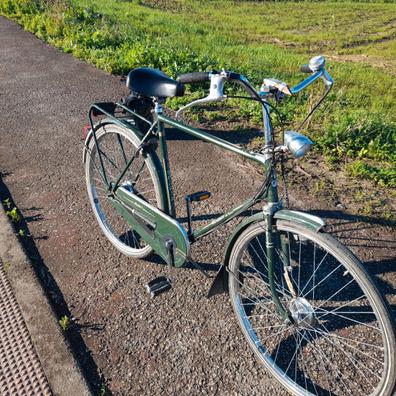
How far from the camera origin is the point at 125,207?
3.28 metres

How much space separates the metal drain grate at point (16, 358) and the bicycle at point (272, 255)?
33.8 inches

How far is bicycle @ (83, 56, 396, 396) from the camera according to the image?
2.11m

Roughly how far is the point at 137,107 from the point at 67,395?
79.9 inches

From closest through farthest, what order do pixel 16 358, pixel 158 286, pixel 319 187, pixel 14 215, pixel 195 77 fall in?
pixel 195 77
pixel 16 358
pixel 158 286
pixel 14 215
pixel 319 187

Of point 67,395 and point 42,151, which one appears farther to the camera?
point 42,151

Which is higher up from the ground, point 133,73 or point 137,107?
point 133,73

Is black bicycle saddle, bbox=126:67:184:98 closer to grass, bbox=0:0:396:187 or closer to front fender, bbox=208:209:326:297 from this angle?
front fender, bbox=208:209:326:297

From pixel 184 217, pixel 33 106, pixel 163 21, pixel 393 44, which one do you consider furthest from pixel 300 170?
pixel 393 44

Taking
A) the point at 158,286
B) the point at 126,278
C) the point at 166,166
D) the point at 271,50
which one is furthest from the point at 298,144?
the point at 271,50

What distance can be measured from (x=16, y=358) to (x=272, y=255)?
1.72m

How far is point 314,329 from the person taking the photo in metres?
2.53

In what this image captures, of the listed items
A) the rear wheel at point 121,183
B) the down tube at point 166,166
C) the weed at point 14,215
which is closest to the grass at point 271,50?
the rear wheel at point 121,183

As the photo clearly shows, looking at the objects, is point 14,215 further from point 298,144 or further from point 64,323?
point 298,144

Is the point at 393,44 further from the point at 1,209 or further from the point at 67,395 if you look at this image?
the point at 67,395
